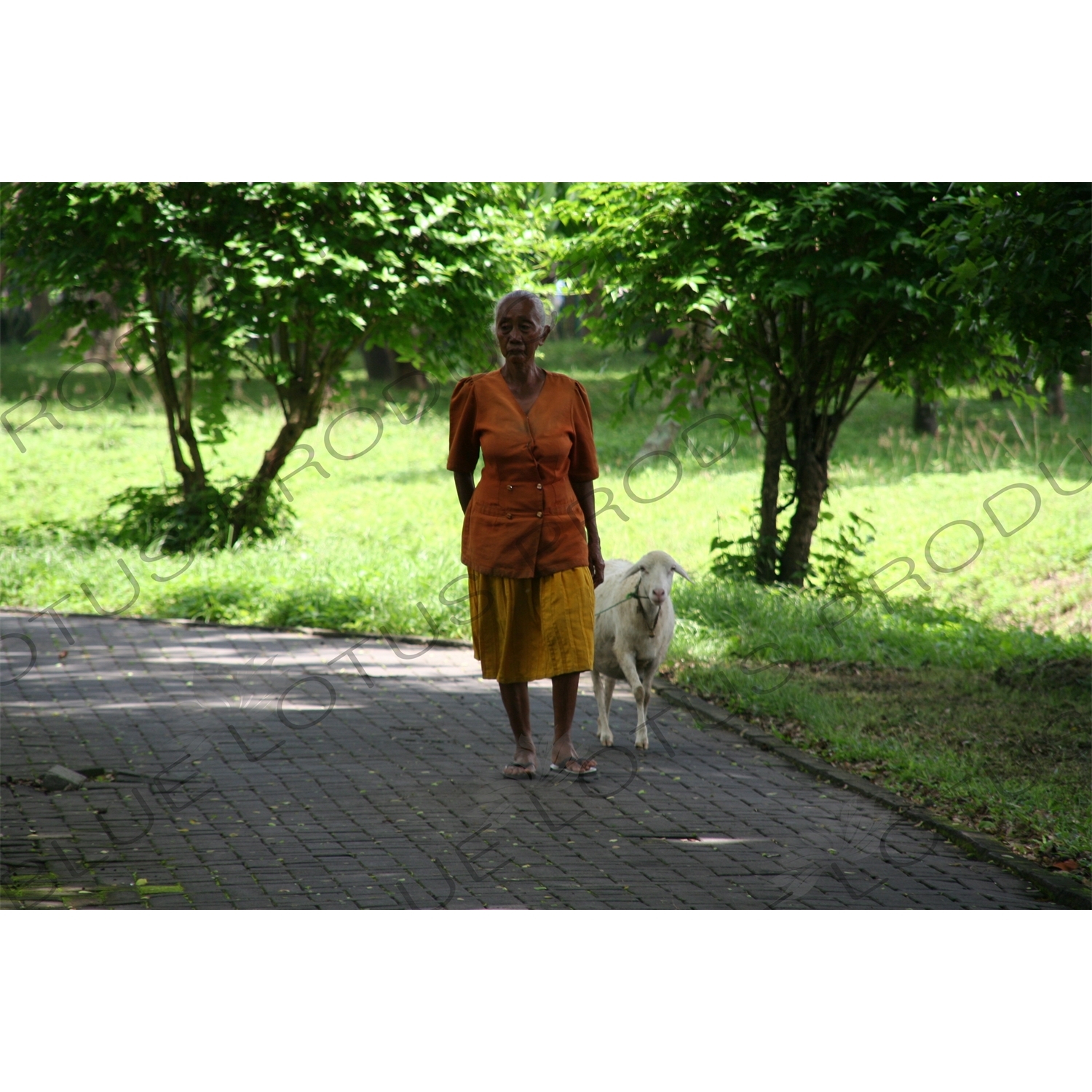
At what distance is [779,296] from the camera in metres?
10.4

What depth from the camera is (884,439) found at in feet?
76.4

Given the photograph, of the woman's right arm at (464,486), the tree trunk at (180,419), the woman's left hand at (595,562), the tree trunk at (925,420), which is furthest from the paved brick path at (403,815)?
the tree trunk at (925,420)

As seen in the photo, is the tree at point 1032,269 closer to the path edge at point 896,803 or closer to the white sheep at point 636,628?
the white sheep at point 636,628

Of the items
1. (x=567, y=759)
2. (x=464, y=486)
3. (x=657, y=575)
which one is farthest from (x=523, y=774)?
(x=464, y=486)

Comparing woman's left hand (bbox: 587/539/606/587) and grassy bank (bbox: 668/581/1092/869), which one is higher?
woman's left hand (bbox: 587/539/606/587)

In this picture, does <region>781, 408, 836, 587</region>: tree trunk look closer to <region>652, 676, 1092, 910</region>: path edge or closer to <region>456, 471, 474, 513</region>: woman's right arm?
<region>652, 676, 1092, 910</region>: path edge

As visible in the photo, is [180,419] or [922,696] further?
[180,419]

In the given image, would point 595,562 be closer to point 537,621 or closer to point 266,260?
point 537,621

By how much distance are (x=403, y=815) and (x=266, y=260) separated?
8.13 metres

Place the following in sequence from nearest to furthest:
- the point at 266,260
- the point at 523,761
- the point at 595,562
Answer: the point at 595,562 < the point at 523,761 < the point at 266,260

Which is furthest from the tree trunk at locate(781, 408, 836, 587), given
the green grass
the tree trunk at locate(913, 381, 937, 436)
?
the tree trunk at locate(913, 381, 937, 436)

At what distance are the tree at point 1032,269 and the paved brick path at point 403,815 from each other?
3.08 m

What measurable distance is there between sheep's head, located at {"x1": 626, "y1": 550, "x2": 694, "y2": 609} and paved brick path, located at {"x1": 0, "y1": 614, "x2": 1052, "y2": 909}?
95 centimetres

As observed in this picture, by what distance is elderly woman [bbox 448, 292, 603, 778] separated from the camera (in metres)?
6.11
